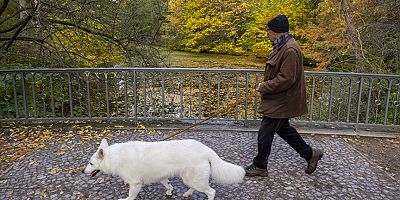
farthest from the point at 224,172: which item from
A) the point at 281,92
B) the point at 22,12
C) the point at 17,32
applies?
the point at 22,12

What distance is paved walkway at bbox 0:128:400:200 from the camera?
3773 millimetres

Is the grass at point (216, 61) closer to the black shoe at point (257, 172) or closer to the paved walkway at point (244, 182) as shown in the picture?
the paved walkway at point (244, 182)

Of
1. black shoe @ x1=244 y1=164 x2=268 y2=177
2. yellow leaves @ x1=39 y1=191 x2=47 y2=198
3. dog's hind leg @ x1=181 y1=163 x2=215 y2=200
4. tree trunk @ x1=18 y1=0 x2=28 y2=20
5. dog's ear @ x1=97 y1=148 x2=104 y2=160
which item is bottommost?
yellow leaves @ x1=39 y1=191 x2=47 y2=198

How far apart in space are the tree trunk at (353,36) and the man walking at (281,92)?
6.01 m

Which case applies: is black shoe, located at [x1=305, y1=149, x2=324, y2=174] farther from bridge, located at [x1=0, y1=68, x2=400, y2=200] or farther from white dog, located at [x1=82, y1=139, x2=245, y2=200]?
white dog, located at [x1=82, y1=139, x2=245, y2=200]

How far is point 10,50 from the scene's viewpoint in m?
8.12

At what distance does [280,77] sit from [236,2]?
48.7 feet

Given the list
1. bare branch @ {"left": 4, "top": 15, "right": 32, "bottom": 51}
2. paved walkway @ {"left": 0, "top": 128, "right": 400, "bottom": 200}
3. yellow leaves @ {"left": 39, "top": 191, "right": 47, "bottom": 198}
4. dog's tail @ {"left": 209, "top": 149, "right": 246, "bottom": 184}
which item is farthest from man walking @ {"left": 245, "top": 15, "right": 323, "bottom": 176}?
bare branch @ {"left": 4, "top": 15, "right": 32, "bottom": 51}

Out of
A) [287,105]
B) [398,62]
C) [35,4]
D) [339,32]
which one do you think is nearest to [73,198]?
[287,105]

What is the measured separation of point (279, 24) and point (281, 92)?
0.78 metres

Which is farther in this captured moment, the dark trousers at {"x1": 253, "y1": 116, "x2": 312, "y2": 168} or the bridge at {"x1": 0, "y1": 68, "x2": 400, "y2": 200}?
the dark trousers at {"x1": 253, "y1": 116, "x2": 312, "y2": 168}

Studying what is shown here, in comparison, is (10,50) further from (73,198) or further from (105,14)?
(73,198)

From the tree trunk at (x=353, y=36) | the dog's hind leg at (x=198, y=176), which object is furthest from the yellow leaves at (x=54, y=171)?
the tree trunk at (x=353, y=36)

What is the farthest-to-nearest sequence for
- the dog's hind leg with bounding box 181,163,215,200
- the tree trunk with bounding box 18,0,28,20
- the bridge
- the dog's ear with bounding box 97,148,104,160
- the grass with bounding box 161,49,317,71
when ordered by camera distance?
the grass with bounding box 161,49,317,71, the tree trunk with bounding box 18,0,28,20, the bridge, the dog's ear with bounding box 97,148,104,160, the dog's hind leg with bounding box 181,163,215,200
